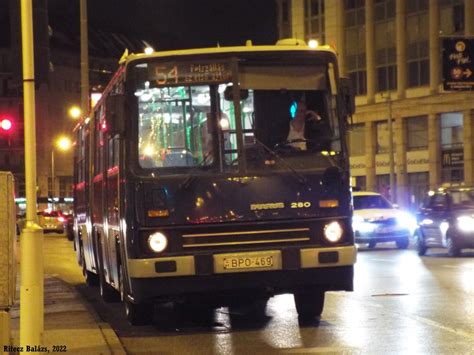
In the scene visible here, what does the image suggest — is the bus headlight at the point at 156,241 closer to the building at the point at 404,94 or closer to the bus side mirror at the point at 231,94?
the bus side mirror at the point at 231,94

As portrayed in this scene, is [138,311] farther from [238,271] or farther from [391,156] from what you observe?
[391,156]

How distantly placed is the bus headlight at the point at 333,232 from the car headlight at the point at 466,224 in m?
12.6

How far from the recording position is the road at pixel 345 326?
9.27m

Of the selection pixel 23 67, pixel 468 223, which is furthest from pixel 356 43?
pixel 23 67

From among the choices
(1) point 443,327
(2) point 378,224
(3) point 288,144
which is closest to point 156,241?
(3) point 288,144

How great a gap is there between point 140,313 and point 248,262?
1.87 metres

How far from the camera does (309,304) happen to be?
11.3m

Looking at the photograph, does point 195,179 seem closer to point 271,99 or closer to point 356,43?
point 271,99

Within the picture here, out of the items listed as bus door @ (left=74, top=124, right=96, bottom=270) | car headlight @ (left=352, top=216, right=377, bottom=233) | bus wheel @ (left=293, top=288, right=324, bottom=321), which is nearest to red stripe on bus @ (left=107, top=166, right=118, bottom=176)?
bus wheel @ (left=293, top=288, right=324, bottom=321)

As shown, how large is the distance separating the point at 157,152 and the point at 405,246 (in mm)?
19029

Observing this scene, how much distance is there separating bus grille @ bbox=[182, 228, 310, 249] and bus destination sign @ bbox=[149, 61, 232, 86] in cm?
171

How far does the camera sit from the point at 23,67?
7.96m

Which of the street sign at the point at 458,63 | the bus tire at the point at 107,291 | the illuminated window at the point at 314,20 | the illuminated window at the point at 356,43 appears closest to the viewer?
the bus tire at the point at 107,291

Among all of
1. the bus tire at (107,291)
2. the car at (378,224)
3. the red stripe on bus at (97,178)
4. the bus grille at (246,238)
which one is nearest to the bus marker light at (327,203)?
the bus grille at (246,238)
